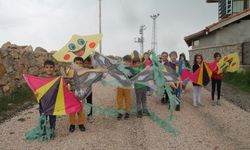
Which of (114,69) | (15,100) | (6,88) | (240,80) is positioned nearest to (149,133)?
(114,69)

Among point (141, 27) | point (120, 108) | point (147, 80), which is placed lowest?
point (120, 108)

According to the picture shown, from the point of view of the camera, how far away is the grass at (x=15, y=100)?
26.5 ft

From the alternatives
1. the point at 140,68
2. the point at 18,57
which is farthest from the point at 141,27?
the point at 140,68

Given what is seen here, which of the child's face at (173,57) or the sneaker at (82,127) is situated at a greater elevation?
the child's face at (173,57)

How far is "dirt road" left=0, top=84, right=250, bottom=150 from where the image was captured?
16.0 ft

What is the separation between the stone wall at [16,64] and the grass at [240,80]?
29.8 ft

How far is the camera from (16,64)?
10.3 meters

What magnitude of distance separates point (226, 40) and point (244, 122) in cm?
1060

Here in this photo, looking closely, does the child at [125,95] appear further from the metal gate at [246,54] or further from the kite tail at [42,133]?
the metal gate at [246,54]

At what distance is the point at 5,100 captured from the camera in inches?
351

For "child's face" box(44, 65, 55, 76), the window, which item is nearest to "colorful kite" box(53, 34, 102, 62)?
"child's face" box(44, 65, 55, 76)

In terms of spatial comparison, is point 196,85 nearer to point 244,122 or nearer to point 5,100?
point 244,122

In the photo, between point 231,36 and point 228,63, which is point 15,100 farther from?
point 231,36

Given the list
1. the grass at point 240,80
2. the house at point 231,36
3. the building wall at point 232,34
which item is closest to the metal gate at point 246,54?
the house at point 231,36
